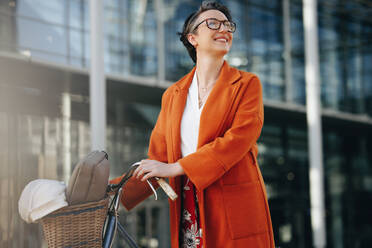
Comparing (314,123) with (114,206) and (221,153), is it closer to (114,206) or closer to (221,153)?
(221,153)

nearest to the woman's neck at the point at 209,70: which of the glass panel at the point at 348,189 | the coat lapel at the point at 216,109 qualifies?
the coat lapel at the point at 216,109

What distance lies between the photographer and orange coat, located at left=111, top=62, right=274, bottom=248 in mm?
1938

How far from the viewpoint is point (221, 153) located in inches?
76.0

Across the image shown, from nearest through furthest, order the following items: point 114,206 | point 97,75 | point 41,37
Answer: point 114,206 < point 97,75 < point 41,37

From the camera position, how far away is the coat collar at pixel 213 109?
6.64ft

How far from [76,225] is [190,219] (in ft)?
1.80

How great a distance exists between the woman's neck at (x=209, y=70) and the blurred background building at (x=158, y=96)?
3198 millimetres

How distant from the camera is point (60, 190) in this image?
1722 millimetres

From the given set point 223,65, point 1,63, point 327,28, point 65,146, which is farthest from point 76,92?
point 327,28

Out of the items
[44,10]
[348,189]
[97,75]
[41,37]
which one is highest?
[44,10]

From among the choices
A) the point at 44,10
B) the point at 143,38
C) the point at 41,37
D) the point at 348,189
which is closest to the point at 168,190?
the point at 41,37

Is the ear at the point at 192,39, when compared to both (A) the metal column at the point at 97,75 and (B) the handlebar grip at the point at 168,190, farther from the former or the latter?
(A) the metal column at the point at 97,75

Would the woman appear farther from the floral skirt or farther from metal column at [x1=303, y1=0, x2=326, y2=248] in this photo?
metal column at [x1=303, y1=0, x2=326, y2=248]

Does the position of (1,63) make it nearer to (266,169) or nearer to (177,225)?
(177,225)
